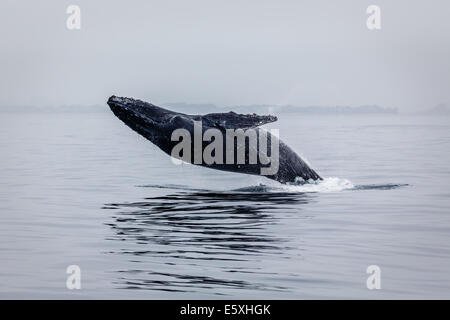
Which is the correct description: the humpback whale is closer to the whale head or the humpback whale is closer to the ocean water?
the whale head

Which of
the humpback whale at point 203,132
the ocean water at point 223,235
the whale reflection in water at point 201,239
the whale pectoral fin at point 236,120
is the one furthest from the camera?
the humpback whale at point 203,132

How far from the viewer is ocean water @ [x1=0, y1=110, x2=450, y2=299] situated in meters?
10.8

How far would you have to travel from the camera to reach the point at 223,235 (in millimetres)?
14180

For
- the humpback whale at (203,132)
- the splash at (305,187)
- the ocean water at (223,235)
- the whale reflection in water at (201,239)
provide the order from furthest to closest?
the splash at (305,187)
the humpback whale at (203,132)
the whale reflection in water at (201,239)
the ocean water at (223,235)

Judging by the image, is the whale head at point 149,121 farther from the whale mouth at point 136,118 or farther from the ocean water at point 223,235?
the ocean water at point 223,235

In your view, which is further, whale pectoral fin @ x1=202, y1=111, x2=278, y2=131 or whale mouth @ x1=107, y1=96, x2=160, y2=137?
whale mouth @ x1=107, y1=96, x2=160, y2=137

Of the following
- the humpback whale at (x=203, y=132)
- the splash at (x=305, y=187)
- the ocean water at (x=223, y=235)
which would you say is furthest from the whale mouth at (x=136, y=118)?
the splash at (x=305, y=187)

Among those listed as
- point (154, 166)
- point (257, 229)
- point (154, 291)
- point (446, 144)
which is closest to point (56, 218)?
point (257, 229)

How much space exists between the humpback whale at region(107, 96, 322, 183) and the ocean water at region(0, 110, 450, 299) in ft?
2.76

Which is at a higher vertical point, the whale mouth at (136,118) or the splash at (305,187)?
the whale mouth at (136,118)

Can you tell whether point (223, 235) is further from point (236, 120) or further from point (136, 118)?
point (136, 118)

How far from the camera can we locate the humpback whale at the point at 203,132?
18438 millimetres

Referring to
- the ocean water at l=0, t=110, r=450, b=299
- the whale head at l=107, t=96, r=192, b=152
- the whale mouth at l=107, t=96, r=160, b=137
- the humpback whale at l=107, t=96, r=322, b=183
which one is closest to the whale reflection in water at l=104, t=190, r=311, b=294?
the ocean water at l=0, t=110, r=450, b=299
